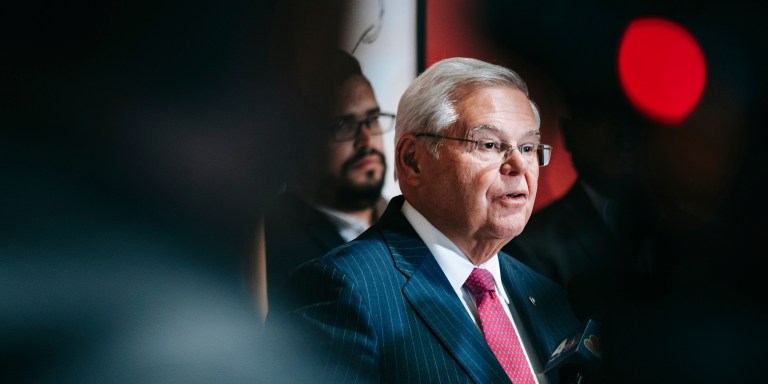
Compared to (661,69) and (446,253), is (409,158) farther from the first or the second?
(661,69)

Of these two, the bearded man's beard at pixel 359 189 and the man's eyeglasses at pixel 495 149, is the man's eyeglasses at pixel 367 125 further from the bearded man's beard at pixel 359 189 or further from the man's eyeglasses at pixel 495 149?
the man's eyeglasses at pixel 495 149

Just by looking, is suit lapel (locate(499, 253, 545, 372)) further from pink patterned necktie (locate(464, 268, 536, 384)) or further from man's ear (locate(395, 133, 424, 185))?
man's ear (locate(395, 133, 424, 185))

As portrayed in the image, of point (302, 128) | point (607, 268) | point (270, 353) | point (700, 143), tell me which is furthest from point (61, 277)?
point (700, 143)

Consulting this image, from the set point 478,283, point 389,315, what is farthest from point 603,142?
point 389,315

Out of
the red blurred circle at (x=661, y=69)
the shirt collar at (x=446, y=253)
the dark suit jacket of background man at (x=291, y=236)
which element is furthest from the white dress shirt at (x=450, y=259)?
the red blurred circle at (x=661, y=69)

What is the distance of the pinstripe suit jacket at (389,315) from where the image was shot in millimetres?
1548

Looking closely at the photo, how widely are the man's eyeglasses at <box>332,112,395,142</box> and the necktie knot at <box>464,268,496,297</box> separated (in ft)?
1.45

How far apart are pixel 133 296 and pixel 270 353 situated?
0.32m

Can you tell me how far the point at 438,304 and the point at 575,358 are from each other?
1.02 ft

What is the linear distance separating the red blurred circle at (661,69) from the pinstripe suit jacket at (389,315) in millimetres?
1011

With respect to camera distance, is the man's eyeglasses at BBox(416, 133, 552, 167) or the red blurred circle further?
the red blurred circle

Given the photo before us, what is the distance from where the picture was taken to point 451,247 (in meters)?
1.73

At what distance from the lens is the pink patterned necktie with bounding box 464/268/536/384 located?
66.3 inches

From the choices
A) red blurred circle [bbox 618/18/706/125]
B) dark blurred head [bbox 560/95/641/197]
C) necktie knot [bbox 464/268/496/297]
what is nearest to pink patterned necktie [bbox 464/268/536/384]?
necktie knot [bbox 464/268/496/297]
